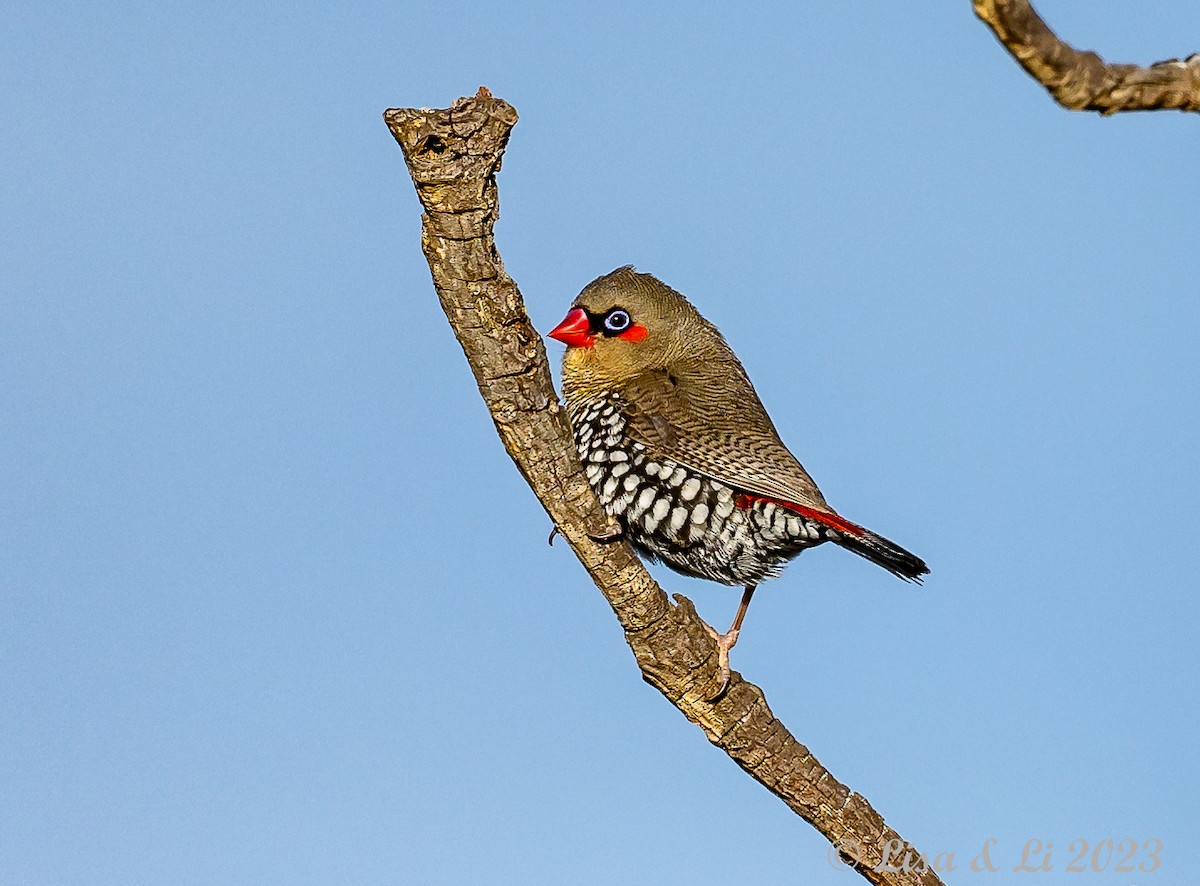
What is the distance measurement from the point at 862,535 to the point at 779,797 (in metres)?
1.08

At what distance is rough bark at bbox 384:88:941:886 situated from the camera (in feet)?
13.3

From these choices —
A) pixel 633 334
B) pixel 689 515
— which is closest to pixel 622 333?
pixel 633 334

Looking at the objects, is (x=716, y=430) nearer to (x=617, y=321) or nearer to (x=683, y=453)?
(x=683, y=453)

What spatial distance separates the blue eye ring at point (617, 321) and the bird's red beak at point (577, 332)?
0.08m

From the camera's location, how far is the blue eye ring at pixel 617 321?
19.6 feet

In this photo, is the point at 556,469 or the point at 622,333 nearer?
the point at 556,469

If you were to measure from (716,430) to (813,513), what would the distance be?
56 centimetres

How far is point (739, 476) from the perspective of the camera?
5359 millimetres

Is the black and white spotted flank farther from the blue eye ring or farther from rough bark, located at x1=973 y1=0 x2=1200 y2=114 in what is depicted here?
rough bark, located at x1=973 y1=0 x2=1200 y2=114

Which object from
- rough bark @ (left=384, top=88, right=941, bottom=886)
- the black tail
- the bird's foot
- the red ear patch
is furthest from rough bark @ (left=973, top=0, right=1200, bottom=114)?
the red ear patch

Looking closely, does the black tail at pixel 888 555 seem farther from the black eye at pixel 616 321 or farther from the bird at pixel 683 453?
the black eye at pixel 616 321

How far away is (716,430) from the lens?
18.4 ft

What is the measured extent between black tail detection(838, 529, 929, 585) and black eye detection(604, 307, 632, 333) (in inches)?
53.6

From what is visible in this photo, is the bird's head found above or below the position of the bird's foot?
above
